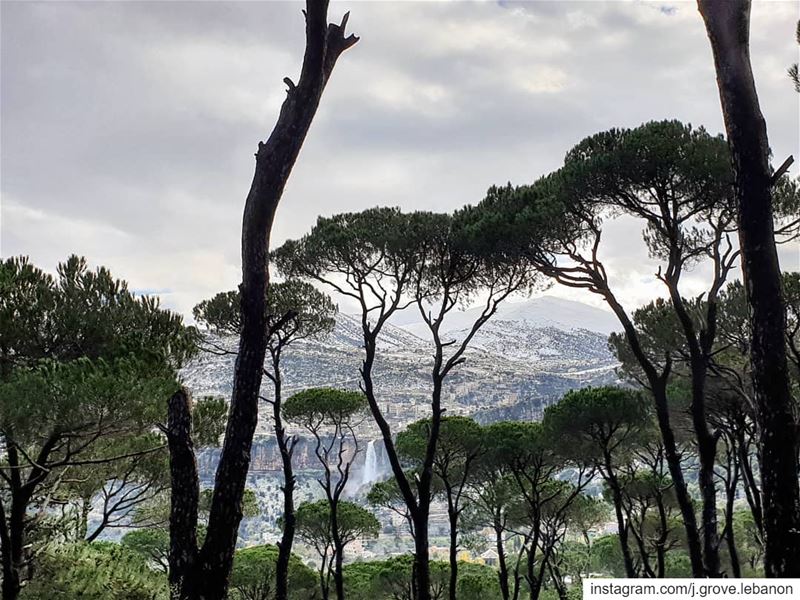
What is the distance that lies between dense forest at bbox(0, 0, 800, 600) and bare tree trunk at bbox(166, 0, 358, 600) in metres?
0.02

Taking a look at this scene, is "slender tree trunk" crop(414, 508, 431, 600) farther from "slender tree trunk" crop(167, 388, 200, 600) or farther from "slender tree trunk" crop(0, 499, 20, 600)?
"slender tree trunk" crop(0, 499, 20, 600)

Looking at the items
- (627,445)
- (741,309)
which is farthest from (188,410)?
(627,445)

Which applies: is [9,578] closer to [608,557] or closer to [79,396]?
[79,396]

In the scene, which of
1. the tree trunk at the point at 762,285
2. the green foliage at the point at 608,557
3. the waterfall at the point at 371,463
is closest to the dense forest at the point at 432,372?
the tree trunk at the point at 762,285

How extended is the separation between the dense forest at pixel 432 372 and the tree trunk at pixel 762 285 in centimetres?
1

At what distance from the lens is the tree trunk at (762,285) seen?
3.99m

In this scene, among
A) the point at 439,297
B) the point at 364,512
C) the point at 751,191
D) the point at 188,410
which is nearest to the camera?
the point at 751,191

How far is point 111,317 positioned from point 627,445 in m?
12.9

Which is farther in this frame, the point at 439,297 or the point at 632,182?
the point at 439,297

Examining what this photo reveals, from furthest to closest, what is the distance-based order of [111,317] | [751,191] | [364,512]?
[364,512] → [111,317] → [751,191]

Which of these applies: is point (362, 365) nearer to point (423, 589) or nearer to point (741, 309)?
point (423, 589)

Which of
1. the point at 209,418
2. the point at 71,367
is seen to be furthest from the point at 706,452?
the point at 71,367

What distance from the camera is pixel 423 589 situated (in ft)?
29.9

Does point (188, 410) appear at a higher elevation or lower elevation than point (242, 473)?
higher
